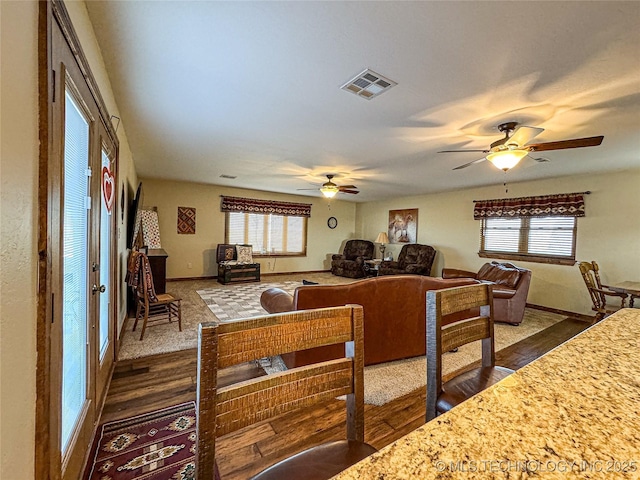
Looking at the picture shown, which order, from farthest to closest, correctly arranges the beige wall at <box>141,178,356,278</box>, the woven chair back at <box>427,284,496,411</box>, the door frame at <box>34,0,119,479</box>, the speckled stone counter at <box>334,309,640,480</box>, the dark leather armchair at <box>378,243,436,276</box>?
the dark leather armchair at <box>378,243,436,276</box>
the beige wall at <box>141,178,356,278</box>
the woven chair back at <box>427,284,496,411</box>
the door frame at <box>34,0,119,479</box>
the speckled stone counter at <box>334,309,640,480</box>

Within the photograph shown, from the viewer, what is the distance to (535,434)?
0.50 metres

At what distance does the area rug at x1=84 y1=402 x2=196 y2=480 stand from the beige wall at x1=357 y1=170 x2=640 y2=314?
5.84m

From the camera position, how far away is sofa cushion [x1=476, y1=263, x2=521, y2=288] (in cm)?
416

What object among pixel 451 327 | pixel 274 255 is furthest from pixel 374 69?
pixel 274 255

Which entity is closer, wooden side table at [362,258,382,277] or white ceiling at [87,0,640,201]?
white ceiling at [87,0,640,201]

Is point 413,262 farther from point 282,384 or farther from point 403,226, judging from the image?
point 282,384

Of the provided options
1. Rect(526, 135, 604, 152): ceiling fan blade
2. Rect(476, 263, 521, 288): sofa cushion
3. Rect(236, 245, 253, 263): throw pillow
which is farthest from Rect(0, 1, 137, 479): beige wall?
Rect(236, 245, 253, 263): throw pillow

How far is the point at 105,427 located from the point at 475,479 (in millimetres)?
2232

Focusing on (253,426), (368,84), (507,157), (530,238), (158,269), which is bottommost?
(253,426)

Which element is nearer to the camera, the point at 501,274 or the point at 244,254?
the point at 501,274

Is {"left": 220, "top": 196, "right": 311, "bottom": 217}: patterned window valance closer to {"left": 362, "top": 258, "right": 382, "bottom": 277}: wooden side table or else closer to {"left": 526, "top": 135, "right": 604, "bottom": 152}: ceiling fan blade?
{"left": 362, "top": 258, "right": 382, "bottom": 277}: wooden side table

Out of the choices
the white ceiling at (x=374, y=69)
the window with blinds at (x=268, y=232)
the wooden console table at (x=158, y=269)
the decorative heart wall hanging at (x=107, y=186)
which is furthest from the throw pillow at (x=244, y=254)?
the decorative heart wall hanging at (x=107, y=186)

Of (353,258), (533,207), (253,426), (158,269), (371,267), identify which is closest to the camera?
(253,426)

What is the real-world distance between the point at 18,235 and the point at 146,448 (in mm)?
1486
